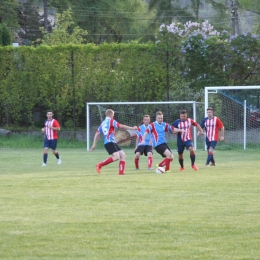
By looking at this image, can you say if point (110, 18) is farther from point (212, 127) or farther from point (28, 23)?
point (212, 127)

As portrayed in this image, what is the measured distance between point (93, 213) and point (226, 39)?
23.9m

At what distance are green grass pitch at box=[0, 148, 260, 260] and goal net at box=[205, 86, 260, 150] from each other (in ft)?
36.1

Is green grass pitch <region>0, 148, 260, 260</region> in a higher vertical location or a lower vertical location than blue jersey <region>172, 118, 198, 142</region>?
lower

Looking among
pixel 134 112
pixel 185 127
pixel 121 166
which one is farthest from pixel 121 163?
pixel 134 112

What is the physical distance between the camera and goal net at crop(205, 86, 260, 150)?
28078 millimetres

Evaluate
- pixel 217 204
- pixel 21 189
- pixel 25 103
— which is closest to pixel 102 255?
pixel 217 204

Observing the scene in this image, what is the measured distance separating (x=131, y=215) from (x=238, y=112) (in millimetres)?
19565

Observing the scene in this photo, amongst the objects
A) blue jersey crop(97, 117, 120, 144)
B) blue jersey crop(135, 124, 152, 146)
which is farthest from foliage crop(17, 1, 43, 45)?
blue jersey crop(97, 117, 120, 144)

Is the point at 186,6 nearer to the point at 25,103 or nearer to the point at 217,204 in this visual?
the point at 25,103

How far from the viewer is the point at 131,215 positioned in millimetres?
9883

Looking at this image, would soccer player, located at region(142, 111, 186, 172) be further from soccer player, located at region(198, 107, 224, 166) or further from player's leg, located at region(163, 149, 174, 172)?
soccer player, located at region(198, 107, 224, 166)

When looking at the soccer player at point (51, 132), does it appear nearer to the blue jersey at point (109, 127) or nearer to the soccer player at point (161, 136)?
the soccer player at point (161, 136)

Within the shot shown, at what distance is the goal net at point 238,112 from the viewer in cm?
2808

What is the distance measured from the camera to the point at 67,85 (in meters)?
33.3
